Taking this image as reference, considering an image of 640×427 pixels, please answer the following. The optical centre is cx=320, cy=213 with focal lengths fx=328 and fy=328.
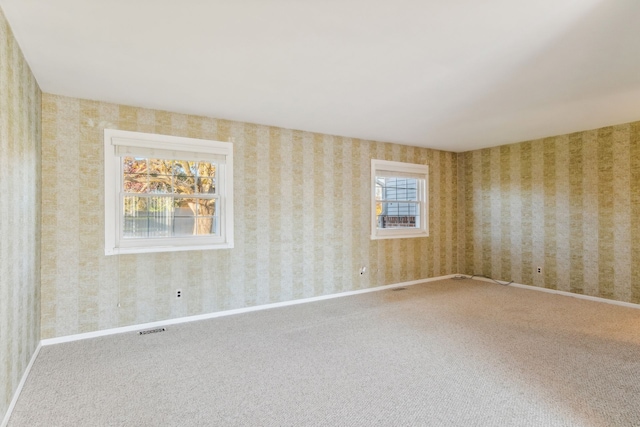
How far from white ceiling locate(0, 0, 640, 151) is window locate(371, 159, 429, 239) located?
1.60 metres

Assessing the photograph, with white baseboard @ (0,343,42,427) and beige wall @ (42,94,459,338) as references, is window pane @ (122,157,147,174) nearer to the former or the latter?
beige wall @ (42,94,459,338)

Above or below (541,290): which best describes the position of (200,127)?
above

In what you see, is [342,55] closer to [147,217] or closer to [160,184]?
[160,184]

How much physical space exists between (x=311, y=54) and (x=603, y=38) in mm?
1900

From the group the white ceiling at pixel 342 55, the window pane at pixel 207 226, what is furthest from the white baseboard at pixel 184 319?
the white ceiling at pixel 342 55

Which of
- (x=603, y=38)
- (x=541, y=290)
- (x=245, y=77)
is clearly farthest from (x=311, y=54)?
(x=541, y=290)

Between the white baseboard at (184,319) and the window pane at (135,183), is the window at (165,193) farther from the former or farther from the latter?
the white baseboard at (184,319)

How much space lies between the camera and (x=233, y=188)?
399 cm

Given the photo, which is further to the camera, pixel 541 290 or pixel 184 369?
Result: pixel 541 290

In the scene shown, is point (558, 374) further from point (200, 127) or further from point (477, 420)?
point (200, 127)

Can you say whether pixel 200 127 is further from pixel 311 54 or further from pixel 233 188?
pixel 311 54

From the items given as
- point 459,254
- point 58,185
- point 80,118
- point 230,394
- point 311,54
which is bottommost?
point 230,394

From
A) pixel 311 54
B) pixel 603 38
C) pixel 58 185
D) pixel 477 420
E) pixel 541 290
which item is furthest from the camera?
pixel 541 290

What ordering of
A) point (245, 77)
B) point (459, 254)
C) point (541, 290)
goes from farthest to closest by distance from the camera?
point (459, 254) < point (541, 290) < point (245, 77)
